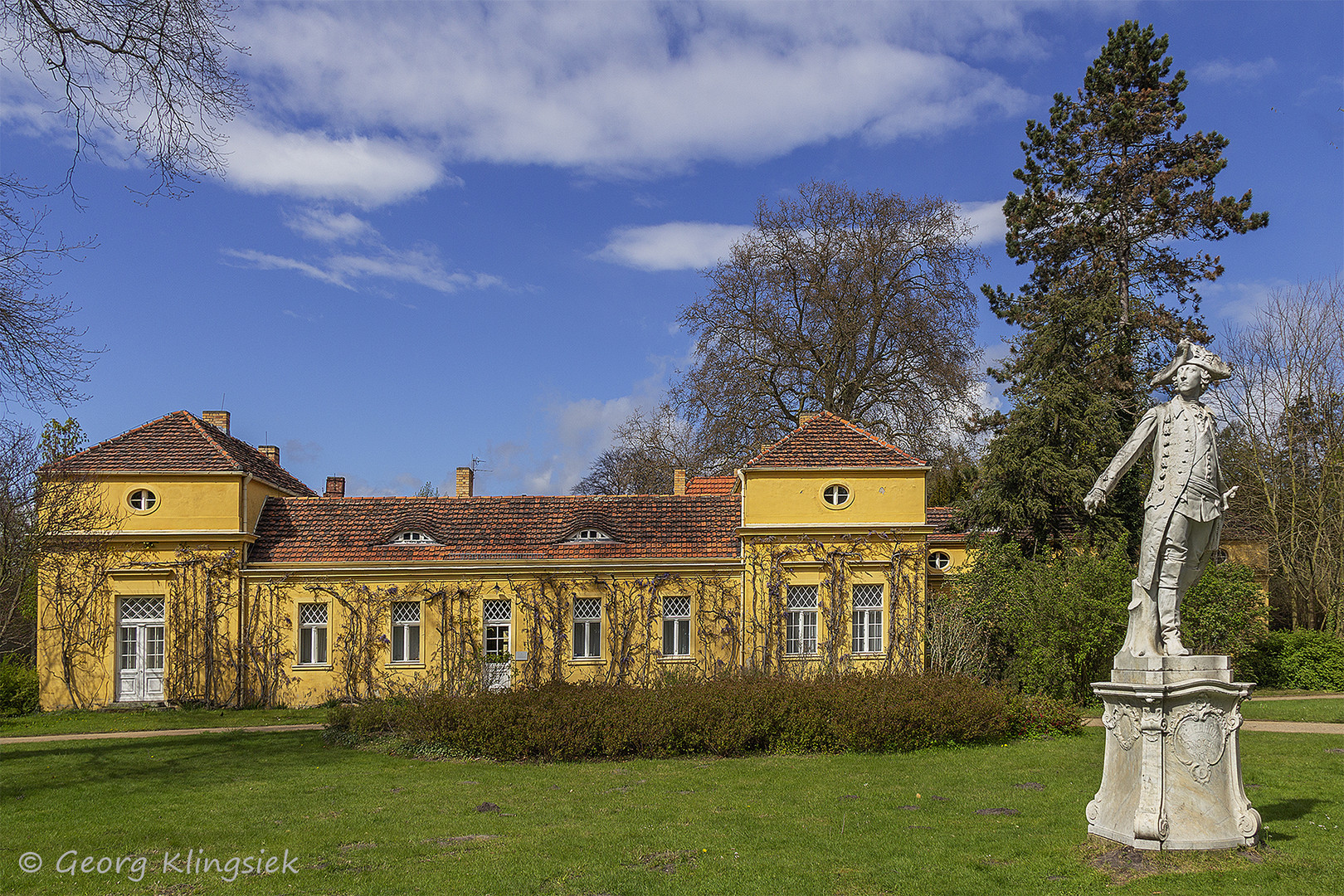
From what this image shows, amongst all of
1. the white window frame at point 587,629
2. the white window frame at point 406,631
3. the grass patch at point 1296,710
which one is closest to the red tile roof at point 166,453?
the white window frame at point 406,631

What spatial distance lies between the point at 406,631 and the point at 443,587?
4.69 feet

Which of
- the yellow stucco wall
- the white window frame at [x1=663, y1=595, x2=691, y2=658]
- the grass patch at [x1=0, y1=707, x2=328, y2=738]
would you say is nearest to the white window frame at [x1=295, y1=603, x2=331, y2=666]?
the grass patch at [x1=0, y1=707, x2=328, y2=738]

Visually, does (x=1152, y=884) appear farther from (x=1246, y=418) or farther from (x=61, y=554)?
(x=1246, y=418)

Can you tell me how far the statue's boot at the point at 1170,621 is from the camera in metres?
8.32

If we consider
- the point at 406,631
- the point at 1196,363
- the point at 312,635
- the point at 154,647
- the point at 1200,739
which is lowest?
the point at 154,647

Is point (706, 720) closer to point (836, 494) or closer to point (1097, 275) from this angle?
point (836, 494)

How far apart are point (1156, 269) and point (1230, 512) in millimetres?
8393

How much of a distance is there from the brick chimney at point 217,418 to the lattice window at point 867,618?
725 inches

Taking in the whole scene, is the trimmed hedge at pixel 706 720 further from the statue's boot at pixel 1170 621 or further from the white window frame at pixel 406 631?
the statue's boot at pixel 1170 621

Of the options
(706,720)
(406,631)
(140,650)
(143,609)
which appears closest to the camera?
(706,720)

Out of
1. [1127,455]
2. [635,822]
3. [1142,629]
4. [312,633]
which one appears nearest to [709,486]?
[312,633]

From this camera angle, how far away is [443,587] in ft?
76.9

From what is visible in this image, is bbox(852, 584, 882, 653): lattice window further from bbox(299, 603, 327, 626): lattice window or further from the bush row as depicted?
bbox(299, 603, 327, 626): lattice window

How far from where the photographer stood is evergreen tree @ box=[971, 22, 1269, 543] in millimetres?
24188
